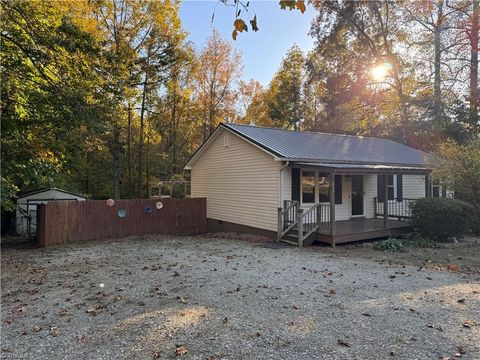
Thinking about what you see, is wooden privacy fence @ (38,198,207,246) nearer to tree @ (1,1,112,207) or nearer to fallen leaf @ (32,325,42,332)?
tree @ (1,1,112,207)

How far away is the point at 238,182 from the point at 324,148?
149 inches

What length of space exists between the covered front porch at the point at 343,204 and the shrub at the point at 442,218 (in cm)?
92

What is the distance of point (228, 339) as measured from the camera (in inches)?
145

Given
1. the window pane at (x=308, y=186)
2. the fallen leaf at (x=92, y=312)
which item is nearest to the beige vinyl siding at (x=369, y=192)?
the window pane at (x=308, y=186)

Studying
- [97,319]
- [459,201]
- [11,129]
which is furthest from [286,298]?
[11,129]

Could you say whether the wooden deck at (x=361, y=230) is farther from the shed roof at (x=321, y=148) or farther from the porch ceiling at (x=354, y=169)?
the shed roof at (x=321, y=148)

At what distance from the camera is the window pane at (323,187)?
12336mm

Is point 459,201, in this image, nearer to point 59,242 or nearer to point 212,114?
point 59,242

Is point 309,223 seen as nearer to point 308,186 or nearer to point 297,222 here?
point 297,222

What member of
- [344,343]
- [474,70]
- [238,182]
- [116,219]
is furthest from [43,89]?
[474,70]

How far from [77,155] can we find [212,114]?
584 inches

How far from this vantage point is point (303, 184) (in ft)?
39.5

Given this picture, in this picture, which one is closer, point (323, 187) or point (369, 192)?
point (323, 187)

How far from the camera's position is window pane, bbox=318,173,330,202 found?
1234cm
